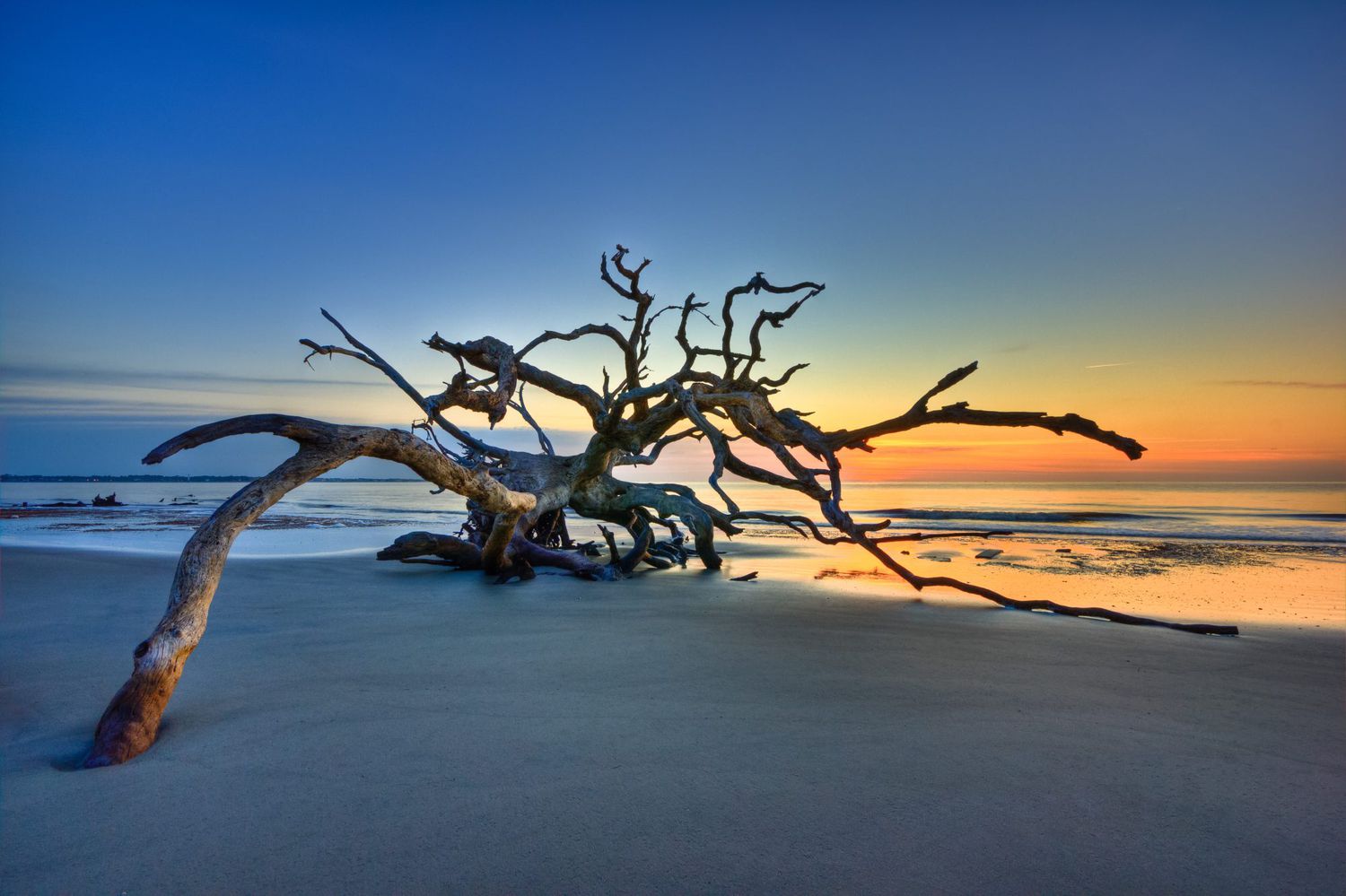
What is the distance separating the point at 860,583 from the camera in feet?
23.0

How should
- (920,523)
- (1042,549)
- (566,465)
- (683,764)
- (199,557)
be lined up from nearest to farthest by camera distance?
(683,764), (199,557), (566,465), (1042,549), (920,523)

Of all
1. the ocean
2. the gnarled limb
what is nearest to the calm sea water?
the ocean

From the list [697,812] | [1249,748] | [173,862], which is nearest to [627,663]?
[697,812]

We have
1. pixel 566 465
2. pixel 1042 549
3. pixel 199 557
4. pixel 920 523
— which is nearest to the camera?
pixel 199 557

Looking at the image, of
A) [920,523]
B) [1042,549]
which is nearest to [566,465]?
[1042,549]

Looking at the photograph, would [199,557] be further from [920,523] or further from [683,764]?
[920,523]

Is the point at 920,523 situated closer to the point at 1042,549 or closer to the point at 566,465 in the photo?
the point at 1042,549

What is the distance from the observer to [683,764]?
2.29 metres

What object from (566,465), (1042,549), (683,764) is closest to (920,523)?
(1042,549)

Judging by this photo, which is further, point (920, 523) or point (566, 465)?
point (920, 523)

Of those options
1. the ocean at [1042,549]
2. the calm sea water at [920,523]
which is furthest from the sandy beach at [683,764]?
the calm sea water at [920,523]

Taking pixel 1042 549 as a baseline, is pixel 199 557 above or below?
above

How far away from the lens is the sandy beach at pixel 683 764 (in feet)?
5.58

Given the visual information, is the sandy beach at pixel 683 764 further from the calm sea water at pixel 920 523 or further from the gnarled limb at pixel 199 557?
the calm sea water at pixel 920 523
